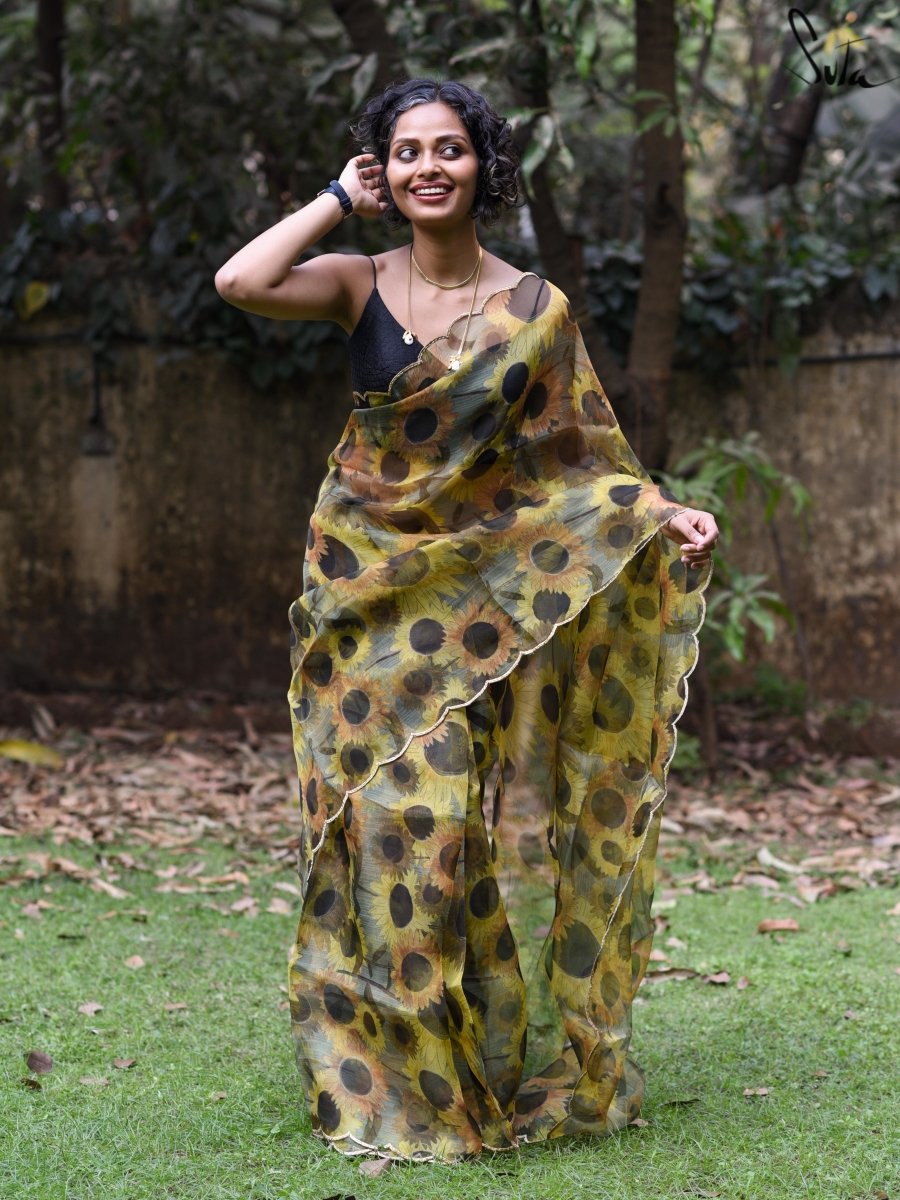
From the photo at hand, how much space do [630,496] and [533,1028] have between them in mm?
1155

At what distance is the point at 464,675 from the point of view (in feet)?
9.39

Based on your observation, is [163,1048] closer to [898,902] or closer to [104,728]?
[898,902]

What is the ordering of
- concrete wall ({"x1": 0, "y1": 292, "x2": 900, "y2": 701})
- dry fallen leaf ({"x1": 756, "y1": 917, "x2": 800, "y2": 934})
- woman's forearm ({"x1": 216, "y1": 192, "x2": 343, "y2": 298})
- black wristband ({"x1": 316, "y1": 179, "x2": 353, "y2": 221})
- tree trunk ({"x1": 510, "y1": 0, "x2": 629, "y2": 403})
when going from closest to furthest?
woman's forearm ({"x1": 216, "y1": 192, "x2": 343, "y2": 298}), black wristband ({"x1": 316, "y1": 179, "x2": 353, "y2": 221}), dry fallen leaf ({"x1": 756, "y1": 917, "x2": 800, "y2": 934}), tree trunk ({"x1": 510, "y1": 0, "x2": 629, "y2": 403}), concrete wall ({"x1": 0, "y1": 292, "x2": 900, "y2": 701})

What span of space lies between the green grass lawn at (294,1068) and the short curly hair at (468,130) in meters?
1.90

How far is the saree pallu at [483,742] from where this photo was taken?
2818 mm

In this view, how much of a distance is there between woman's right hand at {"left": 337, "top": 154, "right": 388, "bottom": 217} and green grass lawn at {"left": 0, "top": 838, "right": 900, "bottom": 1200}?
1877mm

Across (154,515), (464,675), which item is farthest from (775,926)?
(154,515)

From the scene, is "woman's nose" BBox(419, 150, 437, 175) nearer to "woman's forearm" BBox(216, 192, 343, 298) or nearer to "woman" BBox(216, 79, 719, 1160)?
"woman" BBox(216, 79, 719, 1160)

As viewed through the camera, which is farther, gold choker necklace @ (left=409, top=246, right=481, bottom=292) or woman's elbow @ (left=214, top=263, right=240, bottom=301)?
gold choker necklace @ (left=409, top=246, right=481, bottom=292)

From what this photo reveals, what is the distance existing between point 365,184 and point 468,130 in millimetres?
241

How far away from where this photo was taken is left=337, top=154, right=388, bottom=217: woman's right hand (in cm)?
296

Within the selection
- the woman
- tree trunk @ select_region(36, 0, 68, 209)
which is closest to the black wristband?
the woman

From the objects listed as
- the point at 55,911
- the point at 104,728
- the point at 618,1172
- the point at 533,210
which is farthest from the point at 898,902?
the point at 104,728

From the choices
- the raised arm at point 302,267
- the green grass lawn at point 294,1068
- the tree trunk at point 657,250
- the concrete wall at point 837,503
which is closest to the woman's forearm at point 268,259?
the raised arm at point 302,267
